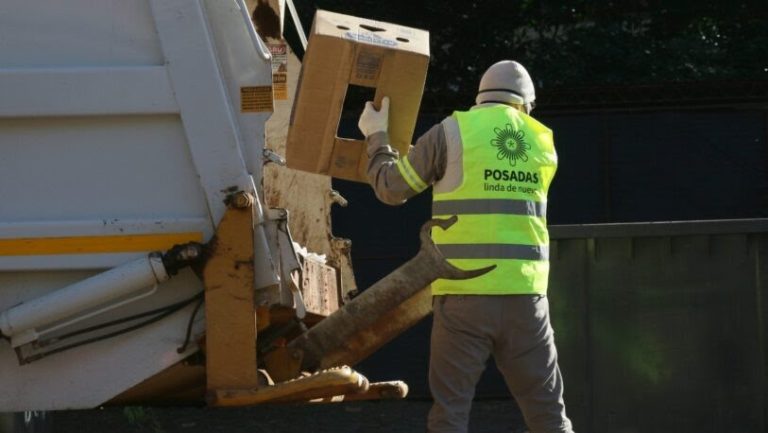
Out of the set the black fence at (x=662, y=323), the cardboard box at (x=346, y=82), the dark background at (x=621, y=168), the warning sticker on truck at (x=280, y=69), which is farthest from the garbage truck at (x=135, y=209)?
the dark background at (x=621, y=168)

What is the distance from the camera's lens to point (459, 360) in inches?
187

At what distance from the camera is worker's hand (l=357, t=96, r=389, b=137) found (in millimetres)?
4934

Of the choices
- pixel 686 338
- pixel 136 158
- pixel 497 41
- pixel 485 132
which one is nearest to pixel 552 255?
pixel 686 338

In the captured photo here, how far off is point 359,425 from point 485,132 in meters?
3.63

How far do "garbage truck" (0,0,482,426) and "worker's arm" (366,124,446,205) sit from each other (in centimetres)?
40

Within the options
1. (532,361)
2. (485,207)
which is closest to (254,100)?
(485,207)

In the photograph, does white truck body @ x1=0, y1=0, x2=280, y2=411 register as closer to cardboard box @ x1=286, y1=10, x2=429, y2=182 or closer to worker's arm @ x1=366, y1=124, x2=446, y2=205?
cardboard box @ x1=286, y1=10, x2=429, y2=182

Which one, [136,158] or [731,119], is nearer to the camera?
[136,158]

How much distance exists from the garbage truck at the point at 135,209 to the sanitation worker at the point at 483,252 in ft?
1.22

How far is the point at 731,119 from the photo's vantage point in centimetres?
877

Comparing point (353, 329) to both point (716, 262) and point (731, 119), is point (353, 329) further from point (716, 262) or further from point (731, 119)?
point (731, 119)

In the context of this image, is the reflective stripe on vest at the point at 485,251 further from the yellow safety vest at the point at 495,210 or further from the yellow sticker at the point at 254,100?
the yellow sticker at the point at 254,100

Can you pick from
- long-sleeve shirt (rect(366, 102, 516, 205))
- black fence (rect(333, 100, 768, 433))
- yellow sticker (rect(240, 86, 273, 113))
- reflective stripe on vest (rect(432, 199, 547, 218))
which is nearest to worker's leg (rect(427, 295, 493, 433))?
reflective stripe on vest (rect(432, 199, 547, 218))

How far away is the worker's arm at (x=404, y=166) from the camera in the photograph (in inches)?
190
